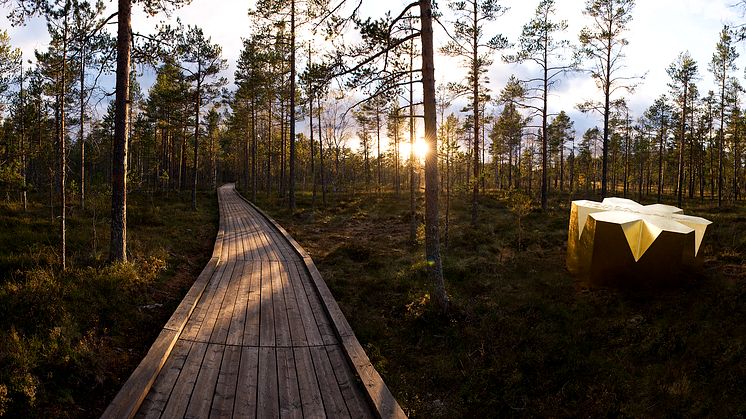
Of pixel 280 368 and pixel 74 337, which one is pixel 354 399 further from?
pixel 74 337

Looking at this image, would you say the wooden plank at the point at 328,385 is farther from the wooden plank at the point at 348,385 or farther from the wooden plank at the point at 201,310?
the wooden plank at the point at 201,310

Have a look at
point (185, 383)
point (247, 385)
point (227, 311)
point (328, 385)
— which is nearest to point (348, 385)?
point (328, 385)

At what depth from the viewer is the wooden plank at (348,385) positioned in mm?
4020

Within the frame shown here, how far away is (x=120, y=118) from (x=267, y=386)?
308 inches

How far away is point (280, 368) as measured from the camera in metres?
4.81

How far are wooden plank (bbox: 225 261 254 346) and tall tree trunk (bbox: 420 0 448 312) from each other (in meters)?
4.04

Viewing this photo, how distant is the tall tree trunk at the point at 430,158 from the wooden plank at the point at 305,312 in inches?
112

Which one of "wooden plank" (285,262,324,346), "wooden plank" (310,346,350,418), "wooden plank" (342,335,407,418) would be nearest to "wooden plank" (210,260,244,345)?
"wooden plank" (285,262,324,346)

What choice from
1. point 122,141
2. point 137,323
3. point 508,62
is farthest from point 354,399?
point 508,62

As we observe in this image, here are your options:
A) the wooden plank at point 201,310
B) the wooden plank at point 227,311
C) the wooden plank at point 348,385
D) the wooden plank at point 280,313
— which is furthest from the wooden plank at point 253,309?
the wooden plank at point 348,385

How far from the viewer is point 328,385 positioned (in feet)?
14.7

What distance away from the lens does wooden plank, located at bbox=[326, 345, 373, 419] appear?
402 centimetres

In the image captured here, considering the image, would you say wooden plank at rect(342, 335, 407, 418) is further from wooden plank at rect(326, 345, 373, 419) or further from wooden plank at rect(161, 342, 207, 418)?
wooden plank at rect(161, 342, 207, 418)

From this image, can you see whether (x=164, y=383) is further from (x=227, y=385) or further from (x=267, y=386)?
(x=267, y=386)
